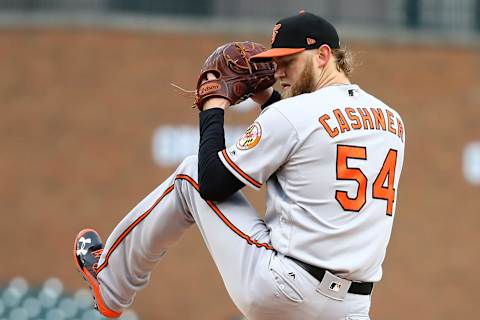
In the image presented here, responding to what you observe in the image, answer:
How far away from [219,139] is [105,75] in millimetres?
7855

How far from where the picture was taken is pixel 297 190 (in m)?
3.87

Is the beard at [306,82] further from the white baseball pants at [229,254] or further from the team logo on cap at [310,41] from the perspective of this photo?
the white baseball pants at [229,254]

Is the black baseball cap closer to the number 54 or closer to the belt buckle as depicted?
the number 54

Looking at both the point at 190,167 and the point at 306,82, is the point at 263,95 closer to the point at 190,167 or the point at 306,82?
the point at 306,82

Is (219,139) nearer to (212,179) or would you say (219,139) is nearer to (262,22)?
(212,179)

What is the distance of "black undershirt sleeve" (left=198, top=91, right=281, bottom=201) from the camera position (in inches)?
152

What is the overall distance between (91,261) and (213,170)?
89 cm

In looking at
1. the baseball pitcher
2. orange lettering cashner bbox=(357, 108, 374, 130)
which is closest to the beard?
the baseball pitcher

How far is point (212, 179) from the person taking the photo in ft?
12.6

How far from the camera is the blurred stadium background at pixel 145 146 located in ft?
37.6

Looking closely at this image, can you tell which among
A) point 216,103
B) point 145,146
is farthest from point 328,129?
point 145,146

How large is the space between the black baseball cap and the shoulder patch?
0.31 metres

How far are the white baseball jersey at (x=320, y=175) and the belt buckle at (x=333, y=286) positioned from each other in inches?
1.2

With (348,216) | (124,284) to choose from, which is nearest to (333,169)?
(348,216)
